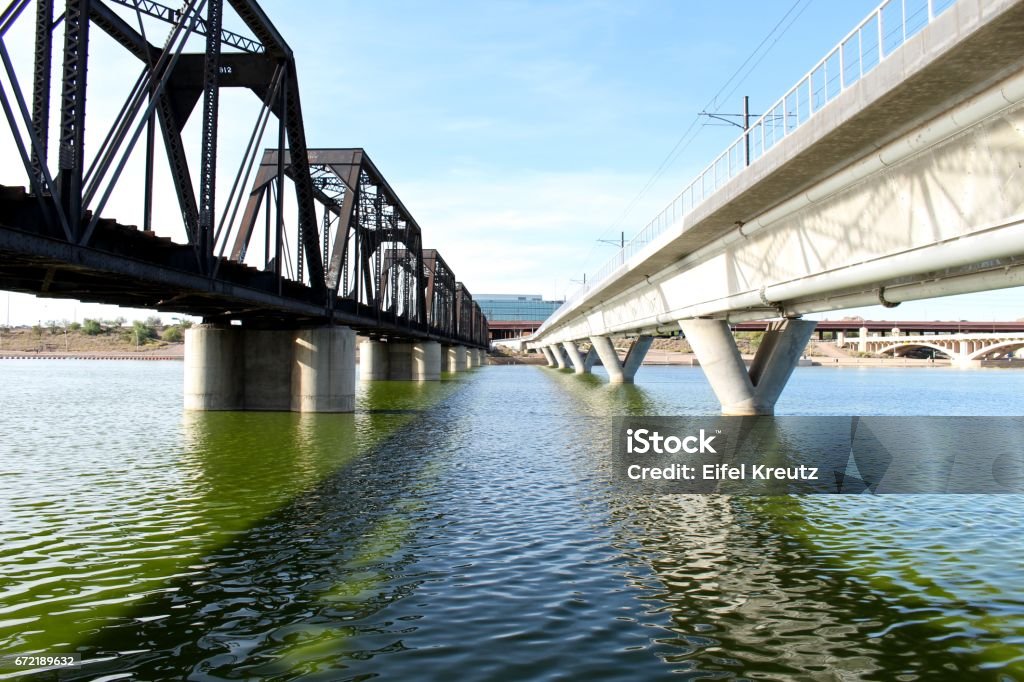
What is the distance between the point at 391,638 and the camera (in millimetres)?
8188

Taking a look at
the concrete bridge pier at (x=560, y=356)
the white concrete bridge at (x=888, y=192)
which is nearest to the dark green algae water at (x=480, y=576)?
the white concrete bridge at (x=888, y=192)

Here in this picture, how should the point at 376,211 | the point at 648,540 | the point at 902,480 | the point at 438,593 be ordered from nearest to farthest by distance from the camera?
the point at 438,593
the point at 648,540
the point at 902,480
the point at 376,211

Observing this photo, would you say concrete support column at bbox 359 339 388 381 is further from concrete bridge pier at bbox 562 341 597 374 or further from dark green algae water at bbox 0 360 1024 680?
dark green algae water at bbox 0 360 1024 680

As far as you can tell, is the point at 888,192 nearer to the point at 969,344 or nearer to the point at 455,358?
the point at 455,358

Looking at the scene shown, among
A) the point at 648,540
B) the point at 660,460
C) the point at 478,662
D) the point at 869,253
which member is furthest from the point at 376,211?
the point at 478,662

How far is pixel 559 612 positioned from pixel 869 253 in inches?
596

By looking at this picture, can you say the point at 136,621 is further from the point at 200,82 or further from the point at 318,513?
the point at 200,82

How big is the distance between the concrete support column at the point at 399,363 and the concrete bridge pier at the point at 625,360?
1935 centimetres

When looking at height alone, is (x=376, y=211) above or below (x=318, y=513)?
above

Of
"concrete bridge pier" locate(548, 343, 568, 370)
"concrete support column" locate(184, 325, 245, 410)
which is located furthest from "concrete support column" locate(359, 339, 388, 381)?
"concrete bridge pier" locate(548, 343, 568, 370)

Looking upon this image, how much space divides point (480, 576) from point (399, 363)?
72.4 meters

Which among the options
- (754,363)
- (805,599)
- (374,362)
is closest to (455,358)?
(374,362)

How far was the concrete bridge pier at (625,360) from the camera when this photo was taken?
77.3 meters

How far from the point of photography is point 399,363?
82.0m
